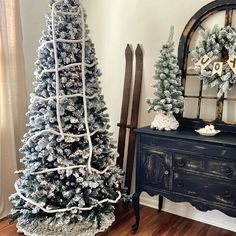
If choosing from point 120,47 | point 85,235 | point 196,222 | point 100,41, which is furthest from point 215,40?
point 85,235

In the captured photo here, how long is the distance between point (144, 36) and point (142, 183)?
1.40 m

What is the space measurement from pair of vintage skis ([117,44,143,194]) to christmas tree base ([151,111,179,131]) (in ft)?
1.56

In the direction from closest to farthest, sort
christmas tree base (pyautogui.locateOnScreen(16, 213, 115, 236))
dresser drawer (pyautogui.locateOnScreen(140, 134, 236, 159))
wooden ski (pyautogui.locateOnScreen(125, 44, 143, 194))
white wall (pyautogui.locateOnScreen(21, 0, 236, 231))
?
dresser drawer (pyautogui.locateOnScreen(140, 134, 236, 159)) < christmas tree base (pyautogui.locateOnScreen(16, 213, 115, 236)) < white wall (pyautogui.locateOnScreen(21, 0, 236, 231)) < wooden ski (pyautogui.locateOnScreen(125, 44, 143, 194))

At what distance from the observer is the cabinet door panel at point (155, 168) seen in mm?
2168

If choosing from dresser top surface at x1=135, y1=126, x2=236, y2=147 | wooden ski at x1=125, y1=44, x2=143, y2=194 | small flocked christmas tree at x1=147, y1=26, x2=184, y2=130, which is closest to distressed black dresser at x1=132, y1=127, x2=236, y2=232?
dresser top surface at x1=135, y1=126, x2=236, y2=147

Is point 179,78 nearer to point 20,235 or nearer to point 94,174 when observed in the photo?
point 94,174

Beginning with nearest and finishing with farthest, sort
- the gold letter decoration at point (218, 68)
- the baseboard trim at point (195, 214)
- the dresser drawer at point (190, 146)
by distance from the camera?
the dresser drawer at point (190, 146), the gold letter decoration at point (218, 68), the baseboard trim at point (195, 214)

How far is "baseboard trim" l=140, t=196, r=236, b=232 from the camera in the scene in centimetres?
241

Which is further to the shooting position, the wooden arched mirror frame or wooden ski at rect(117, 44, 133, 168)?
wooden ski at rect(117, 44, 133, 168)

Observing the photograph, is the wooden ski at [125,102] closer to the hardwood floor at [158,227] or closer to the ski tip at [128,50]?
the ski tip at [128,50]

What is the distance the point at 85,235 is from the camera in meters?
2.11

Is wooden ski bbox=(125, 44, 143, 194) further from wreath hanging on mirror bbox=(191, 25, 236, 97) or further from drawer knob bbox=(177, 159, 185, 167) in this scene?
drawer knob bbox=(177, 159, 185, 167)

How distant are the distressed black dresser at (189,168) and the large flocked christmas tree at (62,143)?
397 millimetres

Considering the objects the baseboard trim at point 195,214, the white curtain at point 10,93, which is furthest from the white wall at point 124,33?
the white curtain at point 10,93
